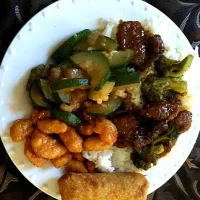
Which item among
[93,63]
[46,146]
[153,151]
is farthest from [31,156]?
[153,151]

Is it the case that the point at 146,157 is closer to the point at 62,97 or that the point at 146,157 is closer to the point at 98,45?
the point at 62,97

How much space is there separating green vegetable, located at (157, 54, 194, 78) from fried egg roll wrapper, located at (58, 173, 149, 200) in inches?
30.4

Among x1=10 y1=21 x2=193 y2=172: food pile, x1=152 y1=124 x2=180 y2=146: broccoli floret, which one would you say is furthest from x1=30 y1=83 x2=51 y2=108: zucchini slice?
x1=152 y1=124 x2=180 y2=146: broccoli floret

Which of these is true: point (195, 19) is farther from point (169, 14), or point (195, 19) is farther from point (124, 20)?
point (124, 20)

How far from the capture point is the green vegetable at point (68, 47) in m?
2.83

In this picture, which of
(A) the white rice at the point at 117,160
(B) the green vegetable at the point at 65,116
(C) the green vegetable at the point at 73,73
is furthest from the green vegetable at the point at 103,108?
(A) the white rice at the point at 117,160

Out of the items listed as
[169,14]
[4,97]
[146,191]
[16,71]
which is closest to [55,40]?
[16,71]

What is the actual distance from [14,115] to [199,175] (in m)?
1.74

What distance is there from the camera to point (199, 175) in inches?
143

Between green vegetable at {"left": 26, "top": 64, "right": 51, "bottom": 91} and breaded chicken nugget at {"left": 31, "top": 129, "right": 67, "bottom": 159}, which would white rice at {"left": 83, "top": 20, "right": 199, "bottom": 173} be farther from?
green vegetable at {"left": 26, "top": 64, "right": 51, "bottom": 91}

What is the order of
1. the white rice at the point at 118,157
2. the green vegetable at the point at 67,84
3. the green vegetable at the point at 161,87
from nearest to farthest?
the green vegetable at the point at 67,84 < the green vegetable at the point at 161,87 < the white rice at the point at 118,157

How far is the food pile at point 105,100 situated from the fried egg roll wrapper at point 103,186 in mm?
104

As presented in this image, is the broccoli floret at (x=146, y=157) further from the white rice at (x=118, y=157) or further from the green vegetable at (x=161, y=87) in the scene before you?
the green vegetable at (x=161, y=87)

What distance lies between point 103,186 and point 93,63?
857 mm
